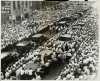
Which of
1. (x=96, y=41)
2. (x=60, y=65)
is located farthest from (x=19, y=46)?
(x=96, y=41)

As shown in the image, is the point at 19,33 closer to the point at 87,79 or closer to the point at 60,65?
the point at 60,65

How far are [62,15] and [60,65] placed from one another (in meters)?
0.38

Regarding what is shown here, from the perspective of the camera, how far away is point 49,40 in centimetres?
169

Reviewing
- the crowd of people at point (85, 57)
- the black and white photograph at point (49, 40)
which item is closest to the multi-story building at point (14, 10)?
the black and white photograph at point (49, 40)

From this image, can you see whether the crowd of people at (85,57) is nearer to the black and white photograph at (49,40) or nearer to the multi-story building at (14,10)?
the black and white photograph at (49,40)


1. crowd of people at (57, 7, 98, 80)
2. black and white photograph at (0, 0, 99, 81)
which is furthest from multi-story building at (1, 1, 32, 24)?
crowd of people at (57, 7, 98, 80)

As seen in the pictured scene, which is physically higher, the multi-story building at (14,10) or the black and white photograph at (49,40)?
the multi-story building at (14,10)

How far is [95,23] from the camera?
1.69 m

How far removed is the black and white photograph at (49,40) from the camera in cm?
163

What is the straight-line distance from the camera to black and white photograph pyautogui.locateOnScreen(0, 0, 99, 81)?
1630 mm

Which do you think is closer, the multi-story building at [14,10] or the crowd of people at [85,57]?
the crowd of people at [85,57]

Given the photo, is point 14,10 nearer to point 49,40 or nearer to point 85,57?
point 49,40

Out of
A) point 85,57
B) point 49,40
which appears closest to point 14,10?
point 49,40

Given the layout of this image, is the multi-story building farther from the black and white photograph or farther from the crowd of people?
the crowd of people
